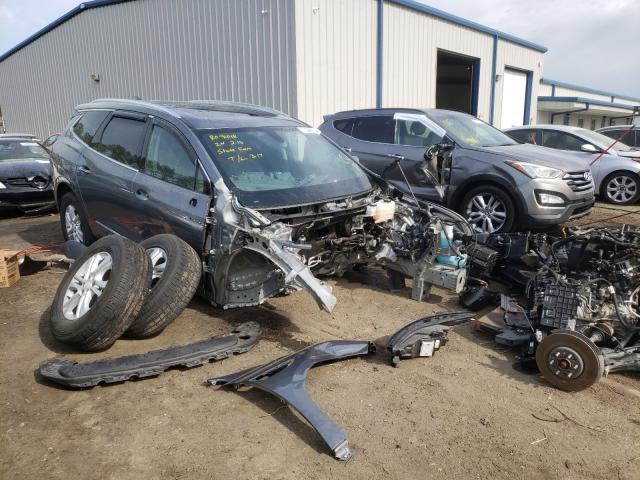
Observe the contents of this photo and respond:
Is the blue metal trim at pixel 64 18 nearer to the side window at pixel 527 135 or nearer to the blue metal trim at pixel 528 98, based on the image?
the side window at pixel 527 135

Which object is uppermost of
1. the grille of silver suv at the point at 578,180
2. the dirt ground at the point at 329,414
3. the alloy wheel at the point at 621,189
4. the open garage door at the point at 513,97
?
the open garage door at the point at 513,97

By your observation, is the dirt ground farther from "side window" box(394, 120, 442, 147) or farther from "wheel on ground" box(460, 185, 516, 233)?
"side window" box(394, 120, 442, 147)

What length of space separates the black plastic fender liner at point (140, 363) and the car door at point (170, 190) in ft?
2.85

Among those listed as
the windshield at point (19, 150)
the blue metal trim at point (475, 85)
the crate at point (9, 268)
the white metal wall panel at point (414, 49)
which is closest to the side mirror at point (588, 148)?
the white metal wall panel at point (414, 49)

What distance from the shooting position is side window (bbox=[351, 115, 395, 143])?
778 cm

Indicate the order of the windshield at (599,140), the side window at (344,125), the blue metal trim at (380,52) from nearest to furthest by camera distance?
the side window at (344,125), the windshield at (599,140), the blue metal trim at (380,52)

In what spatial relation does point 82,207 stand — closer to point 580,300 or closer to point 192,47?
point 580,300

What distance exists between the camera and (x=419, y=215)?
16.5ft

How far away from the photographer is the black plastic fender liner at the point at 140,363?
126 inches

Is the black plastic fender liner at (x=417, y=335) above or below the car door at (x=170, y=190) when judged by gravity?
below

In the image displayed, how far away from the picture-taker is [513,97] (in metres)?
19.6

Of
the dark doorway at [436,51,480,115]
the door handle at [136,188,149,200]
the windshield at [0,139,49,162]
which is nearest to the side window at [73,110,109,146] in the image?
the door handle at [136,188,149,200]

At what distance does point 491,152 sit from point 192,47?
29.2ft

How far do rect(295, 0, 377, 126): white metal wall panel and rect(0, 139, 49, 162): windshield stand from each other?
5.61 meters
